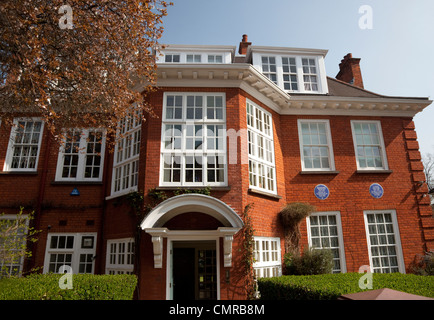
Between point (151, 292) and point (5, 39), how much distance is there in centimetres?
713

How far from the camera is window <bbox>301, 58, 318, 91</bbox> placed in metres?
13.7

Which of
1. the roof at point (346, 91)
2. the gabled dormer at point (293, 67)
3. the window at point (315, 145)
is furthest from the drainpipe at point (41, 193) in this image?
the roof at point (346, 91)

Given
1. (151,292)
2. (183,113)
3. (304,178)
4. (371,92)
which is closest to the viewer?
(151,292)

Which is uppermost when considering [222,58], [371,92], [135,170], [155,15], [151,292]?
A: [222,58]

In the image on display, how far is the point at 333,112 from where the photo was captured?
12.6m

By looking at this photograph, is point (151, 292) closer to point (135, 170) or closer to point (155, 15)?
point (135, 170)

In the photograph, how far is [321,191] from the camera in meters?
11.7

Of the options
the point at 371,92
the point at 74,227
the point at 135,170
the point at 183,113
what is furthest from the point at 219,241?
the point at 371,92

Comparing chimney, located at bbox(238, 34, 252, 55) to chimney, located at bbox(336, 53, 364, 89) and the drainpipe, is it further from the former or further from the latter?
the drainpipe

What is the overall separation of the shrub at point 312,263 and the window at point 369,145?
4.40m

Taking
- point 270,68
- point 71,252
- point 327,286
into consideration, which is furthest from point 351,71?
point 71,252

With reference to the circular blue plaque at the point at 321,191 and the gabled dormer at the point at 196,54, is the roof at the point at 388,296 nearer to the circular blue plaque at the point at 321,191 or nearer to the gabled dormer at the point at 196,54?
the circular blue plaque at the point at 321,191

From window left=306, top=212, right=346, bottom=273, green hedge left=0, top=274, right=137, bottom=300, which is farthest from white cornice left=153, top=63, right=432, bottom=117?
green hedge left=0, top=274, right=137, bottom=300

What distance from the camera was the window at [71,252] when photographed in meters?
10.6
